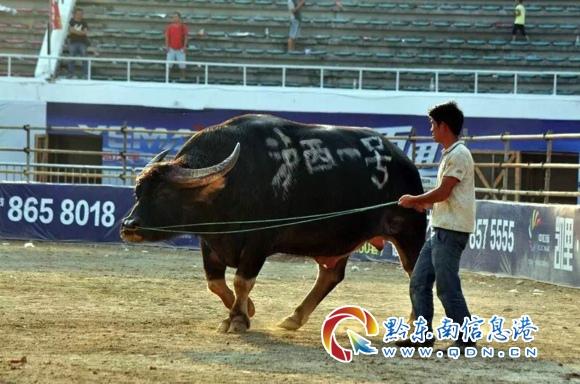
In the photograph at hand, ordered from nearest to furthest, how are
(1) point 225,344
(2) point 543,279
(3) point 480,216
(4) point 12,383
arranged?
(4) point 12,383, (1) point 225,344, (2) point 543,279, (3) point 480,216

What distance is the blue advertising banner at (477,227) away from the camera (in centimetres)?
1700

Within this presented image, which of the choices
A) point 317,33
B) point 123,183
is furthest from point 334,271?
point 317,33

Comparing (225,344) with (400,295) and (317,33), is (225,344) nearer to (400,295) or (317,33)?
(400,295)

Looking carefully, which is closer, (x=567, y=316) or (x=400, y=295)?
(x=567, y=316)

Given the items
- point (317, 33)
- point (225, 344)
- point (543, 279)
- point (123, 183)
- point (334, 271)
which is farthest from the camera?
point (317, 33)

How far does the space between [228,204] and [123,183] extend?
14720mm

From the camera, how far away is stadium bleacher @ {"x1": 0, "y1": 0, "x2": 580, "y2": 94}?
107 ft

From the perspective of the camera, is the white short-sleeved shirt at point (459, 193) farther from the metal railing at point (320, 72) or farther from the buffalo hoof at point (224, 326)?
the metal railing at point (320, 72)

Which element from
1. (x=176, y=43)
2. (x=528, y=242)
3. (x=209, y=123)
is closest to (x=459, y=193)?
(x=528, y=242)

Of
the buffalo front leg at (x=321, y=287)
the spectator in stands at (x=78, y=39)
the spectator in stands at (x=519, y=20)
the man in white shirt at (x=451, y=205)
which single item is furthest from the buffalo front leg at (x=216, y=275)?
the spectator in stands at (x=519, y=20)

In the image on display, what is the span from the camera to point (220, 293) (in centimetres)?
1188

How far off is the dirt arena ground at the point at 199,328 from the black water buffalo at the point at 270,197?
684 mm

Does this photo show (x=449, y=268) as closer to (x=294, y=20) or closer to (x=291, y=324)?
(x=291, y=324)

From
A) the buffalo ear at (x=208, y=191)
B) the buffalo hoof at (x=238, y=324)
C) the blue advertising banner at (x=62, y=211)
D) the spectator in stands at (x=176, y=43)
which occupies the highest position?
the spectator in stands at (x=176, y=43)
